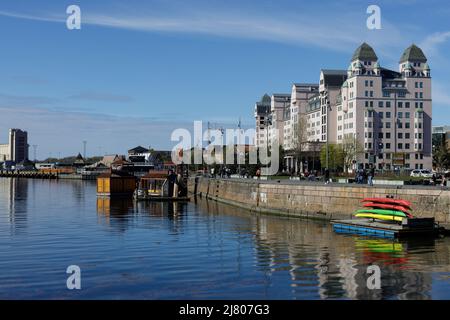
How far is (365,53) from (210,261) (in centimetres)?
12152

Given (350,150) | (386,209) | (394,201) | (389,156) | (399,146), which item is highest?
(399,146)

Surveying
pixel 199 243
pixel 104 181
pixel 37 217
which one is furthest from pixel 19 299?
pixel 104 181

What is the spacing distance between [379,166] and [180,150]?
49951 mm

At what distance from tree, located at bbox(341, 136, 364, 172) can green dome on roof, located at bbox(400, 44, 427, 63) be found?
27.7 m

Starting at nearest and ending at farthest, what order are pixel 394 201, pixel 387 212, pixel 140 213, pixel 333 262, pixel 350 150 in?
pixel 333 262 < pixel 394 201 < pixel 387 212 < pixel 140 213 < pixel 350 150

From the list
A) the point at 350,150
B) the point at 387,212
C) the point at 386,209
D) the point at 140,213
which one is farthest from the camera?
the point at 350,150

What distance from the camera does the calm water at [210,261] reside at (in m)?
A: 23.5

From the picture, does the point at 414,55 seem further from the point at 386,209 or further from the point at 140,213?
the point at 386,209

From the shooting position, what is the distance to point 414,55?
477ft

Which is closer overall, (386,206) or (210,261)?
(210,261)

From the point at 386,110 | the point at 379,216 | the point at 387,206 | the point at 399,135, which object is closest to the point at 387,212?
the point at 387,206

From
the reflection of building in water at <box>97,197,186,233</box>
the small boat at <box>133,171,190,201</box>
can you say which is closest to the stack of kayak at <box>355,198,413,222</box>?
the reflection of building in water at <box>97,197,186,233</box>

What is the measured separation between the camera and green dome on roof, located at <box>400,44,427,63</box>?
14488cm
